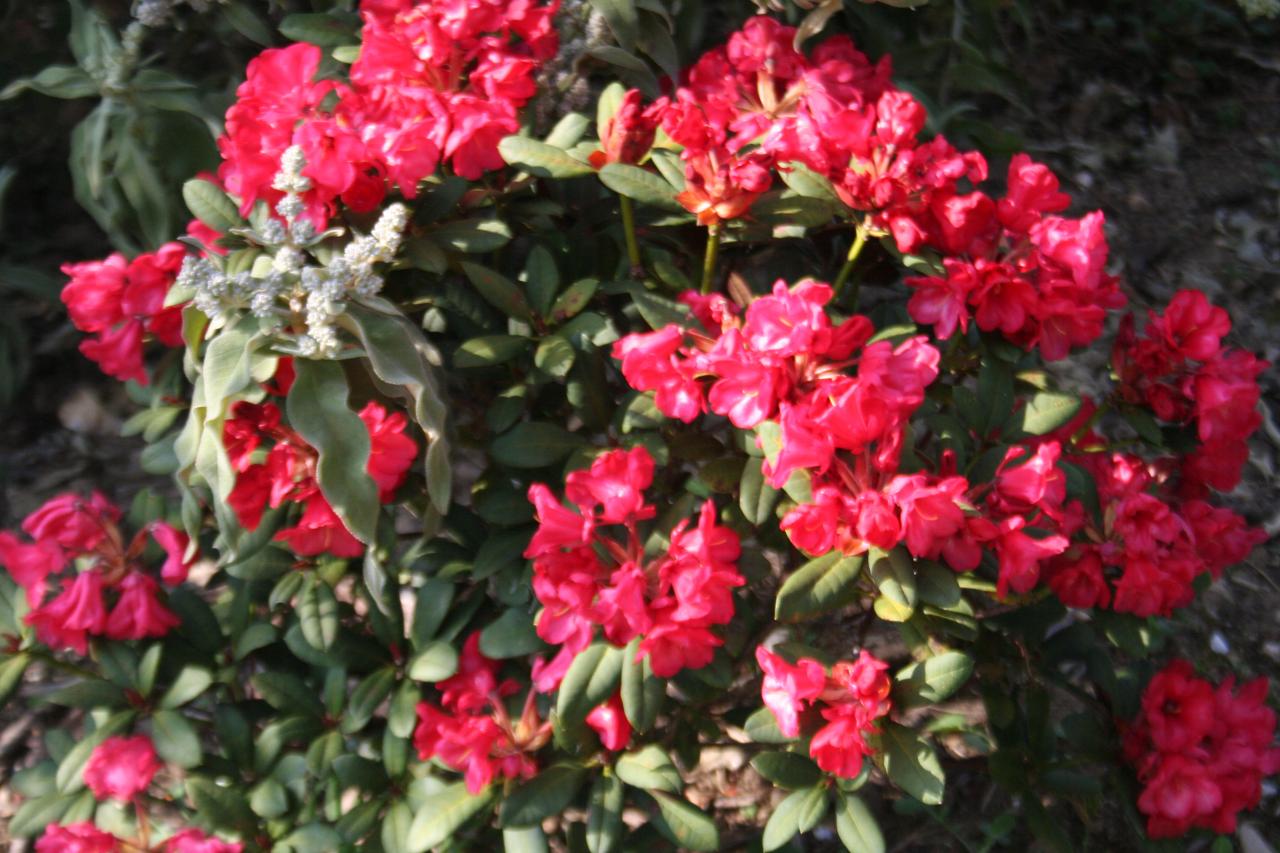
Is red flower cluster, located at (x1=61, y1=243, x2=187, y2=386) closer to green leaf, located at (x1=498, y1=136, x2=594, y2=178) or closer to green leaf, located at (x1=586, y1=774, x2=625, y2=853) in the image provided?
green leaf, located at (x1=498, y1=136, x2=594, y2=178)

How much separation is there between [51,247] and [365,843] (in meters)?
1.54

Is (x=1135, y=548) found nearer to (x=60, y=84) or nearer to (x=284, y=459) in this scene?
(x=284, y=459)

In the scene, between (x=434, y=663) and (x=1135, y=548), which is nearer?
(x=1135, y=548)

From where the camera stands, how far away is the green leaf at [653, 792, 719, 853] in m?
1.44

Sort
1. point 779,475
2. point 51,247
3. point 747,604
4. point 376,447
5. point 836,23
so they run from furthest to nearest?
point 51,247 → point 836,23 → point 747,604 → point 376,447 → point 779,475

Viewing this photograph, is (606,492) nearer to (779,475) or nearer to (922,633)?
(779,475)

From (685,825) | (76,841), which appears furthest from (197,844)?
(685,825)

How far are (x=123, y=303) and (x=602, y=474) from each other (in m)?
0.71

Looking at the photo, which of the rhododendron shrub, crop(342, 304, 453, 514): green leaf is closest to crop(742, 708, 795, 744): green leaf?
the rhododendron shrub

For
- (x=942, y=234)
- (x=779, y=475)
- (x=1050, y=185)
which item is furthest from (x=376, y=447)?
(x=1050, y=185)

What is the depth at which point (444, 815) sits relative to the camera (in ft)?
4.73

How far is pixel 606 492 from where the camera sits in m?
1.32

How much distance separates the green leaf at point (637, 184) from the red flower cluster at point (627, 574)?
1.04ft

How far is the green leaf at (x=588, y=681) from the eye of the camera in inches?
54.1
